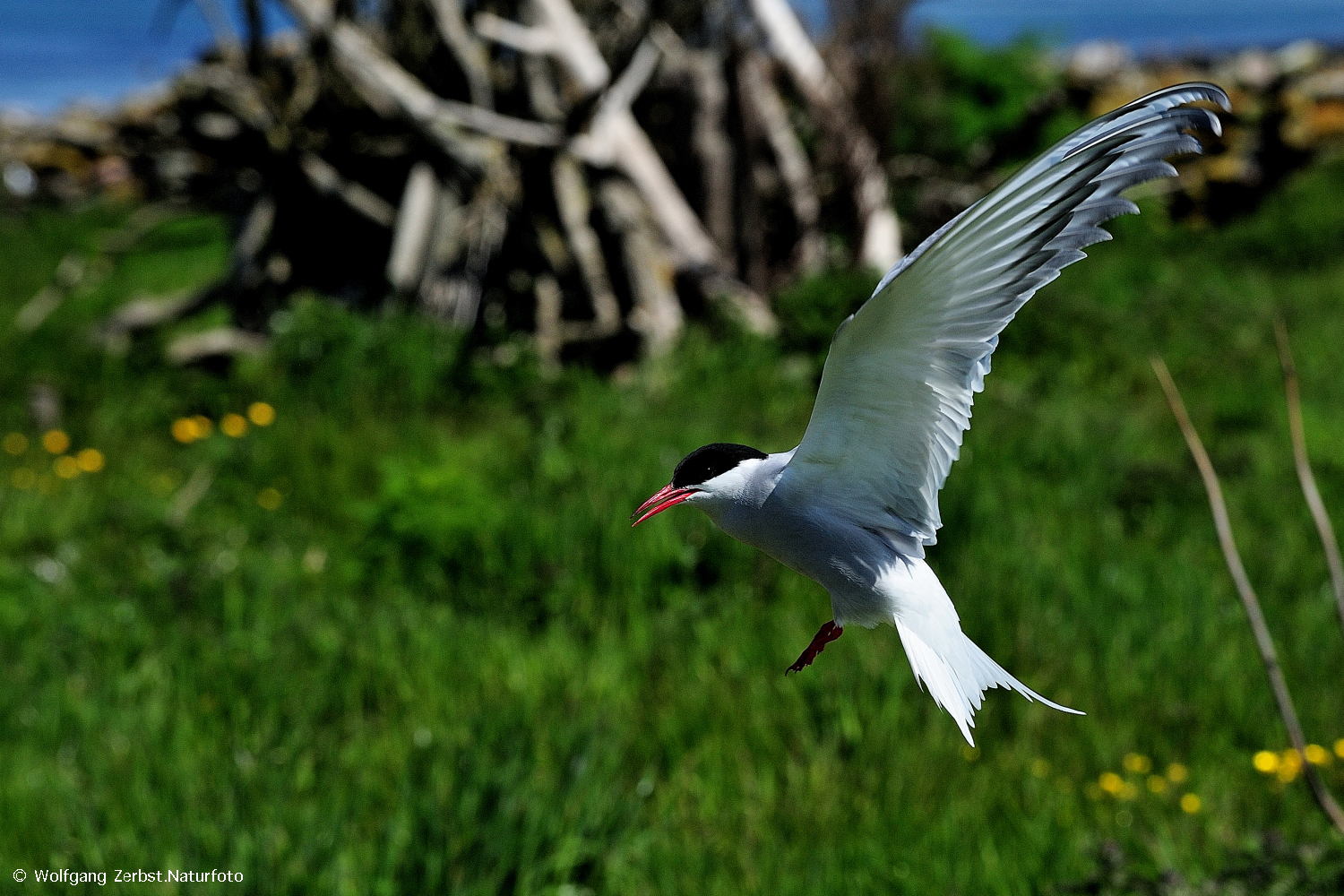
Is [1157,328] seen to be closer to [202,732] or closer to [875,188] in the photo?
[875,188]

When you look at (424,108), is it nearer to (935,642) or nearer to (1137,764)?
(1137,764)

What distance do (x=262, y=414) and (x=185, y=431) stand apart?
14.5 inches

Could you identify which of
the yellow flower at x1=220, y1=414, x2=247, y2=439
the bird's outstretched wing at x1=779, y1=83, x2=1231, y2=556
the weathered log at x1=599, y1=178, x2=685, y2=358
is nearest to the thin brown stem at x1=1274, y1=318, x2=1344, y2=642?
the bird's outstretched wing at x1=779, y1=83, x2=1231, y2=556

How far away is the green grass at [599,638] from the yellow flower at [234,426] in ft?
0.60

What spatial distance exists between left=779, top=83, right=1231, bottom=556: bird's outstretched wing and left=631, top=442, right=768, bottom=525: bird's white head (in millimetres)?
40

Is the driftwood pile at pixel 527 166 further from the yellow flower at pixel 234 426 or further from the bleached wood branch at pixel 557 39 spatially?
the yellow flower at pixel 234 426

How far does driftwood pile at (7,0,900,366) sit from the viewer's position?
625cm

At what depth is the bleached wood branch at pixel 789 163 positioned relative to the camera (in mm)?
6766

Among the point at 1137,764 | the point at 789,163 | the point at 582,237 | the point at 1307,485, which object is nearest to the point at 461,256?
the point at 582,237

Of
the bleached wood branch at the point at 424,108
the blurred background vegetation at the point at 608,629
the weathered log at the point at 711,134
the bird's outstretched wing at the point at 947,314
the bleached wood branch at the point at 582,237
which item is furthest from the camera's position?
the weathered log at the point at 711,134

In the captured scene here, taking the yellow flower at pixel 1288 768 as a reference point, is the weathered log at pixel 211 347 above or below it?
below

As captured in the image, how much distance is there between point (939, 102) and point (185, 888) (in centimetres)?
916

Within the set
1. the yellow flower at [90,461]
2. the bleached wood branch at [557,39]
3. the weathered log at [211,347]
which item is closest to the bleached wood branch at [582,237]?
the bleached wood branch at [557,39]

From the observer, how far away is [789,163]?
687 cm
